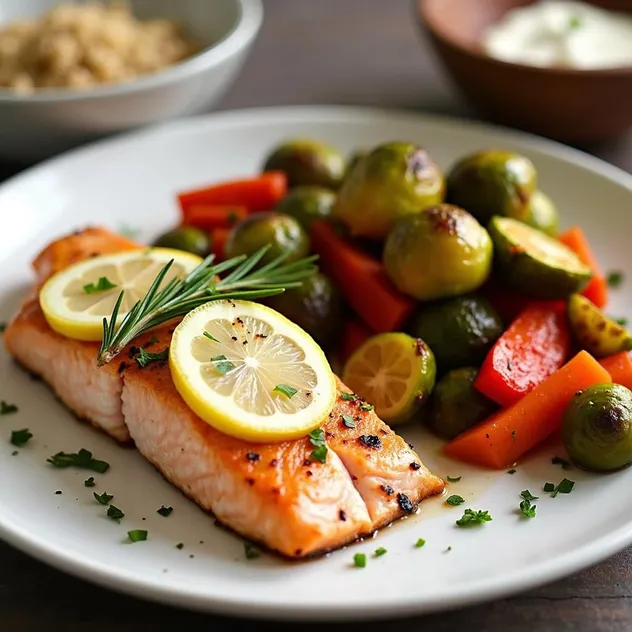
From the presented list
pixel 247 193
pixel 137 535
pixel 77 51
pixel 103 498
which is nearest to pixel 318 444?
pixel 137 535

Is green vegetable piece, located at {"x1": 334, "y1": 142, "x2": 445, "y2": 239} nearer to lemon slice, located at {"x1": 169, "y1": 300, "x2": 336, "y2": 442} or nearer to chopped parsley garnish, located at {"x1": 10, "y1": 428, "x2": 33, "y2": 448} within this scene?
lemon slice, located at {"x1": 169, "y1": 300, "x2": 336, "y2": 442}

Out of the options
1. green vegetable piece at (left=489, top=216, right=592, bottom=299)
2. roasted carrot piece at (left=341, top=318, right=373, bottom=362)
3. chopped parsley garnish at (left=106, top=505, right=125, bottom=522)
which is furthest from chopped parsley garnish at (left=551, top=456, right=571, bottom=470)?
chopped parsley garnish at (left=106, top=505, right=125, bottom=522)

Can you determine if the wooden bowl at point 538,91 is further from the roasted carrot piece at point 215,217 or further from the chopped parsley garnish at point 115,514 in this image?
the chopped parsley garnish at point 115,514

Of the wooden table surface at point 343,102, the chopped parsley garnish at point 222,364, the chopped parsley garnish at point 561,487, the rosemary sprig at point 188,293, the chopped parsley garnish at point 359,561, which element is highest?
the chopped parsley garnish at point 222,364

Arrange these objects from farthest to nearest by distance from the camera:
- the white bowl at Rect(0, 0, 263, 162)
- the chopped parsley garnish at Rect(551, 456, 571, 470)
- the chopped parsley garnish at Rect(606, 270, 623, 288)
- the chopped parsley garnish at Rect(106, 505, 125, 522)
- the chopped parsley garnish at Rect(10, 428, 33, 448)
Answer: the white bowl at Rect(0, 0, 263, 162), the chopped parsley garnish at Rect(606, 270, 623, 288), the chopped parsley garnish at Rect(10, 428, 33, 448), the chopped parsley garnish at Rect(551, 456, 571, 470), the chopped parsley garnish at Rect(106, 505, 125, 522)

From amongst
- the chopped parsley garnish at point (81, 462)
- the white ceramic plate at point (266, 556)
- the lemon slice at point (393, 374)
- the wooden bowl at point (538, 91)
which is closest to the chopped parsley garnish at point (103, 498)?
the white ceramic plate at point (266, 556)
